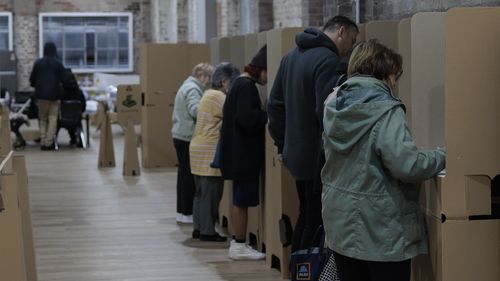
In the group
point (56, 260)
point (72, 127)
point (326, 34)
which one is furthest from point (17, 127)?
point (326, 34)

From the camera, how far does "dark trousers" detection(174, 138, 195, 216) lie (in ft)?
26.4

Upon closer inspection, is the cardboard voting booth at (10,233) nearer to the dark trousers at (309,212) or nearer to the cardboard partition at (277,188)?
the dark trousers at (309,212)

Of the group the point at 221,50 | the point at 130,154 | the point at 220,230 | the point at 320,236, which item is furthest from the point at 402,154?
the point at 130,154

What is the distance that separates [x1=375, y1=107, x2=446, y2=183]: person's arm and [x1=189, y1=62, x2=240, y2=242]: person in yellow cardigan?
11.2 feet

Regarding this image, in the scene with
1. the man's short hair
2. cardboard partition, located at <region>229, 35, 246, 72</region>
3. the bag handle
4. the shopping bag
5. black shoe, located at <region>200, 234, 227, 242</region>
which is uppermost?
the man's short hair

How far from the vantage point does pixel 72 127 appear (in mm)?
15320

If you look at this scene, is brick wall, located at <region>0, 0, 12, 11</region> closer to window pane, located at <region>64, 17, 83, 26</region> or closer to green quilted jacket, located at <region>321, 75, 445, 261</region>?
window pane, located at <region>64, 17, 83, 26</region>

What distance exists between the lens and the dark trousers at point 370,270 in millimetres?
3920

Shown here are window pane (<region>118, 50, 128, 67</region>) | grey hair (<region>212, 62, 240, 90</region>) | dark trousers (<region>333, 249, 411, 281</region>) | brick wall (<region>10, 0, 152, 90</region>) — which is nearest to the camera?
dark trousers (<region>333, 249, 411, 281</region>)

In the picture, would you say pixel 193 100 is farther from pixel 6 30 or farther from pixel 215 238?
pixel 6 30

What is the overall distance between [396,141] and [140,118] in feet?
29.0

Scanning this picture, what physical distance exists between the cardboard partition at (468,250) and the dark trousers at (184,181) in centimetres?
431

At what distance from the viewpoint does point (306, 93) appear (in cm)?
541

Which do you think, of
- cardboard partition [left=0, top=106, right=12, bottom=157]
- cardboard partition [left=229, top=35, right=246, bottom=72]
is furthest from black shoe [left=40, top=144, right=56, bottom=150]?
cardboard partition [left=0, top=106, right=12, bottom=157]
